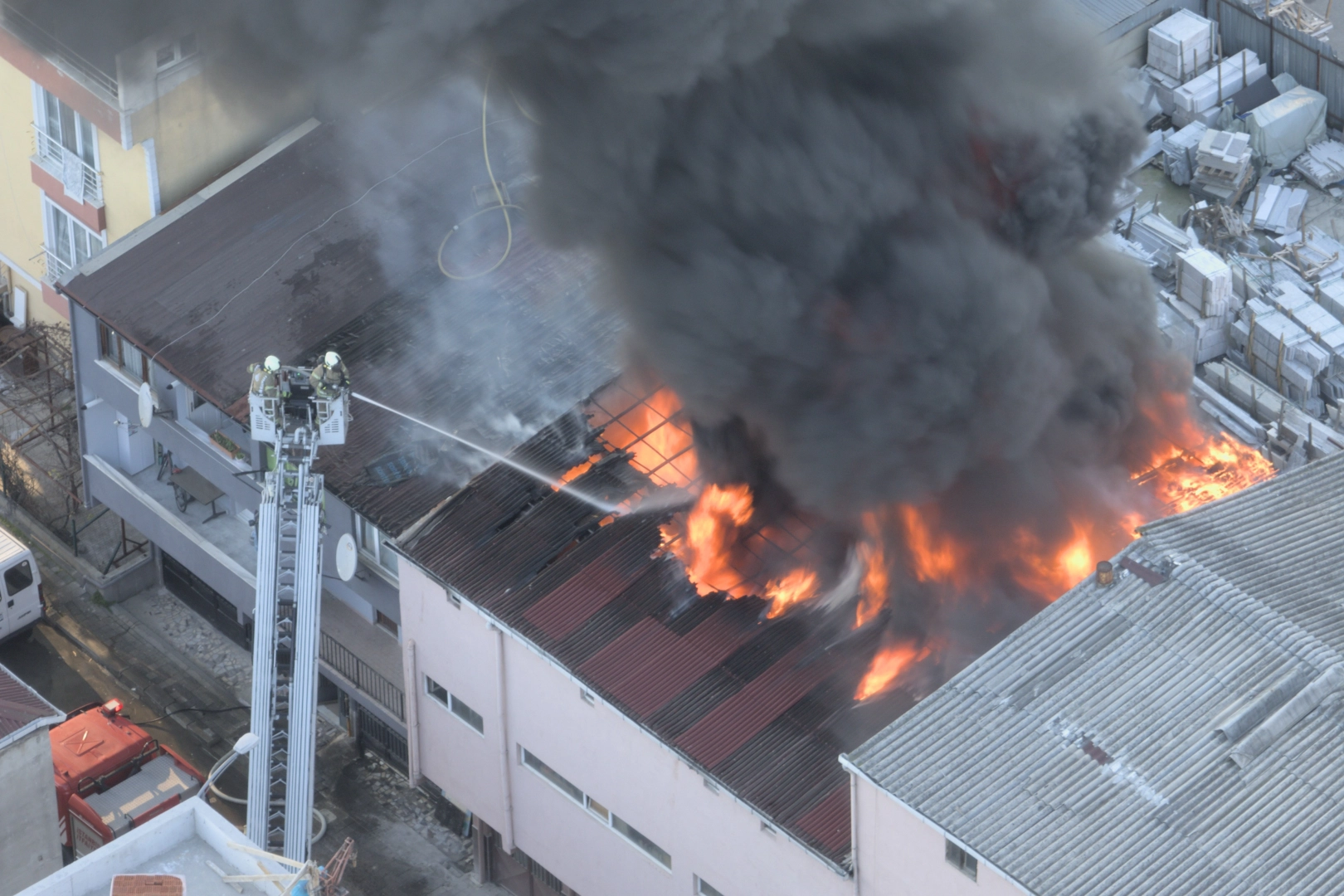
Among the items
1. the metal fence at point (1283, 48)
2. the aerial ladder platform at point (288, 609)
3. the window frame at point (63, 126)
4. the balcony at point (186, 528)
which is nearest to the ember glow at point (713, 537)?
the aerial ladder platform at point (288, 609)

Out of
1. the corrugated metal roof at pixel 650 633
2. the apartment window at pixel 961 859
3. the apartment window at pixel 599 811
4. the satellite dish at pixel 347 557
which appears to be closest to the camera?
the apartment window at pixel 961 859

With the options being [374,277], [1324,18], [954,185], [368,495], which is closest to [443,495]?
[368,495]

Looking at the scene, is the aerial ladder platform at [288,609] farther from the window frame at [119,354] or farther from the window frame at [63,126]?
the window frame at [63,126]

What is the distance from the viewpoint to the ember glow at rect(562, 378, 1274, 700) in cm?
3759

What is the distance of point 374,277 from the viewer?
143 feet

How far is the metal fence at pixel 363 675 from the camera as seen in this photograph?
41.5 meters

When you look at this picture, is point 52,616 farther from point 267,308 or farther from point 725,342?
point 725,342

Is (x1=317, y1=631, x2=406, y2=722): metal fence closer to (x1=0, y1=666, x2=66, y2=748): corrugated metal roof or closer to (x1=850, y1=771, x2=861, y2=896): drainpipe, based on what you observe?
(x1=0, y1=666, x2=66, y2=748): corrugated metal roof

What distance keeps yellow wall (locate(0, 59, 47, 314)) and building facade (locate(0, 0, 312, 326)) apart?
36mm

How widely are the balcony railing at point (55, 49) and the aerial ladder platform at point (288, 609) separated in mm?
11570

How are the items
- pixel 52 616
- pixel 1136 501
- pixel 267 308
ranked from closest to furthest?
pixel 1136 501
pixel 267 308
pixel 52 616

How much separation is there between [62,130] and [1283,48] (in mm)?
24528

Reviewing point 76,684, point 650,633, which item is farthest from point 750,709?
point 76,684

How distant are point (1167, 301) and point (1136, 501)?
6.39 metres
